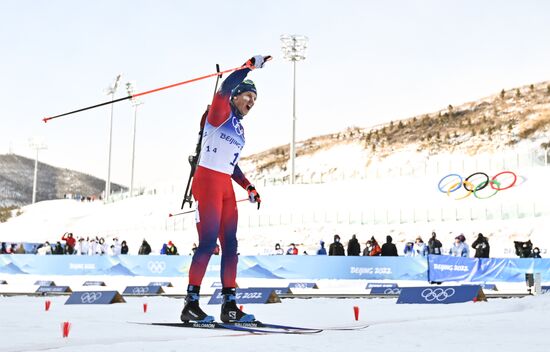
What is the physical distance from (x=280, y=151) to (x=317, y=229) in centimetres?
9072

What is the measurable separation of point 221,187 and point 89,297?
5.44 metres

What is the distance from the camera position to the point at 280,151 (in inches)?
5984

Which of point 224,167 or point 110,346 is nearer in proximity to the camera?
point 110,346

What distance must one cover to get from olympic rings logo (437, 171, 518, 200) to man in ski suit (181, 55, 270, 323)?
52579 mm

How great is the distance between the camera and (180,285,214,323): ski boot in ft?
26.4

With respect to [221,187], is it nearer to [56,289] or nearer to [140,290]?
[140,290]

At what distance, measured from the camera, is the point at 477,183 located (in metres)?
59.8

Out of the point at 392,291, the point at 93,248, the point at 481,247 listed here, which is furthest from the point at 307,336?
the point at 93,248

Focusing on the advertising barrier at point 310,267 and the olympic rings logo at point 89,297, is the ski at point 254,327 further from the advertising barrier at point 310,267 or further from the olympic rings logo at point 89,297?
the advertising barrier at point 310,267

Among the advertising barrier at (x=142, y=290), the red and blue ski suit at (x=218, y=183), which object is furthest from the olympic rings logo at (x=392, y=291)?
the red and blue ski suit at (x=218, y=183)

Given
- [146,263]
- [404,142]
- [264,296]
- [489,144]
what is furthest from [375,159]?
[264,296]

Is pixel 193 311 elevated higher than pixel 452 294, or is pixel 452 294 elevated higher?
pixel 452 294

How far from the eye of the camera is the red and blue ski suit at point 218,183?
820 centimetres

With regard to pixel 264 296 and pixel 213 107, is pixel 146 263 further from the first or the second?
pixel 213 107
